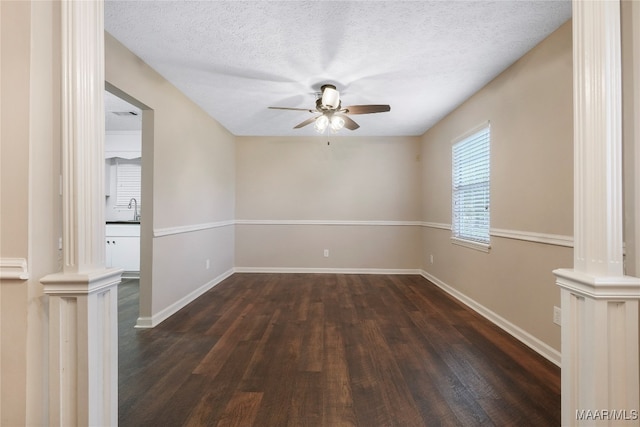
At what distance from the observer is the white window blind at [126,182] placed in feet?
15.8

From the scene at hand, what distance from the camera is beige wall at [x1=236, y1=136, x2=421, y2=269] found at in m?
4.80

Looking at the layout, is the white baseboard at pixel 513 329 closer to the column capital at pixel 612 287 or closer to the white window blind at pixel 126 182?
the column capital at pixel 612 287

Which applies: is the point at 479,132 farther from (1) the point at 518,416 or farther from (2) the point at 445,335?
(1) the point at 518,416

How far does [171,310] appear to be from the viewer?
113 inches

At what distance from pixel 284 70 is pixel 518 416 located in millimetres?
2898

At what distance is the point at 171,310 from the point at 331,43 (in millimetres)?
2923

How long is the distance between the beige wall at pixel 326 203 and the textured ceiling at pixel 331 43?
1678 millimetres

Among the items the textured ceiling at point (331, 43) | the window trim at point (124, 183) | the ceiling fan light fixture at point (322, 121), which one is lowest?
the window trim at point (124, 183)

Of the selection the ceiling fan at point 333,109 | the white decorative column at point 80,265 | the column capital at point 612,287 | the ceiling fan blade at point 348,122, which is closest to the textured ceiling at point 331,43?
the ceiling fan at point 333,109

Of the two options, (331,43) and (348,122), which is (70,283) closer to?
(331,43)

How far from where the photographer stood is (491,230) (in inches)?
107

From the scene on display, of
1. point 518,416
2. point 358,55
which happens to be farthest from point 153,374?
point 358,55

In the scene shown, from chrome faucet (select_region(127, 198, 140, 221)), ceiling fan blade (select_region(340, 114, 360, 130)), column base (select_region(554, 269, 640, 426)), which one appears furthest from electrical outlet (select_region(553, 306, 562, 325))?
chrome faucet (select_region(127, 198, 140, 221))

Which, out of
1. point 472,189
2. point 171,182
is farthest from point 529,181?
point 171,182
